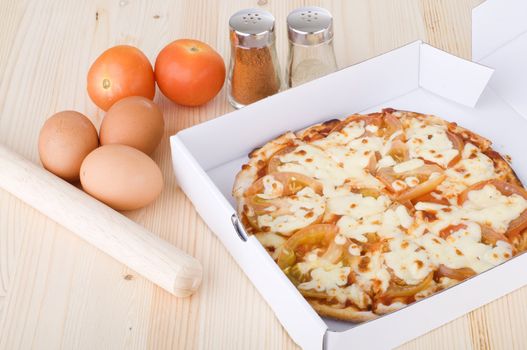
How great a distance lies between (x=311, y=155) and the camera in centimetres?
149

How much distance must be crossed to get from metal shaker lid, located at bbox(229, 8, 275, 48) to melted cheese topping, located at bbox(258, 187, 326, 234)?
33 centimetres

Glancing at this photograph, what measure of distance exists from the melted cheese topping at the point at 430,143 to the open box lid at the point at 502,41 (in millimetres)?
211

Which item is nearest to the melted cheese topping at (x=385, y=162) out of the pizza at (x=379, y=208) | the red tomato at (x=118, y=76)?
the pizza at (x=379, y=208)

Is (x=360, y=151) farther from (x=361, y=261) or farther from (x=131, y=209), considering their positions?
(x=131, y=209)

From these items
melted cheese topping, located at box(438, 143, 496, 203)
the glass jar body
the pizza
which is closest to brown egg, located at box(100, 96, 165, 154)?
the pizza

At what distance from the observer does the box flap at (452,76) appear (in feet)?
5.19

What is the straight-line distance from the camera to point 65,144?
1465 millimetres

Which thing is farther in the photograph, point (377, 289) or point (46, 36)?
point (46, 36)

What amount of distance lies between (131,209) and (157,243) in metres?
0.15

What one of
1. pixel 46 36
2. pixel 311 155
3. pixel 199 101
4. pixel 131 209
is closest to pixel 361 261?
pixel 311 155

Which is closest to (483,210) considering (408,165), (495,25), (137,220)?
(408,165)

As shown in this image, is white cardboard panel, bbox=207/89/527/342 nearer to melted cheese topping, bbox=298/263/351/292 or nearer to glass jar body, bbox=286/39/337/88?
glass jar body, bbox=286/39/337/88

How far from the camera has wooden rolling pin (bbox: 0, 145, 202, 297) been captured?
131cm

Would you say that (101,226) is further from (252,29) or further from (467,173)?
(467,173)
